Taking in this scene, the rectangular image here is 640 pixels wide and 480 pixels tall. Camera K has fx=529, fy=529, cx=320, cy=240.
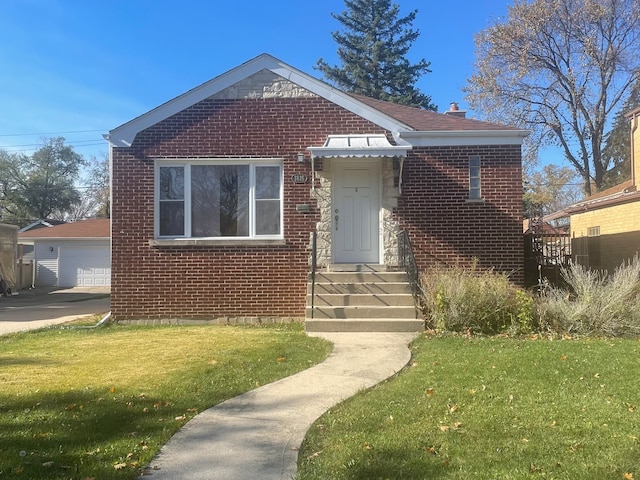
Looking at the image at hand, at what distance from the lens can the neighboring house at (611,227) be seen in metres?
15.0

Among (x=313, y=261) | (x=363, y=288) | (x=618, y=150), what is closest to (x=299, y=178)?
Answer: (x=313, y=261)

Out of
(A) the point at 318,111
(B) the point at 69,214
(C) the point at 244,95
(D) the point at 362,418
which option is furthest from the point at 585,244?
(B) the point at 69,214

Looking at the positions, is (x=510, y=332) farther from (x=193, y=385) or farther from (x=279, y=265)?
(x=193, y=385)

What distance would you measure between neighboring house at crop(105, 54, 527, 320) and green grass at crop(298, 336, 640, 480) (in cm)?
438

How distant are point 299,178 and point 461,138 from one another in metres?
3.36

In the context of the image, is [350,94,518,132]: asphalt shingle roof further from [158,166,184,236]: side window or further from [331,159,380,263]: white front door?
[158,166,184,236]: side window

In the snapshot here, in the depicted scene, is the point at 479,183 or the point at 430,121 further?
the point at 430,121

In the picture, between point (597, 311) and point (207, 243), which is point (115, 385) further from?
point (597, 311)

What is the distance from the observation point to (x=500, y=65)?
26.6 m

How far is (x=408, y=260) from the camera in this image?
33.1 feet

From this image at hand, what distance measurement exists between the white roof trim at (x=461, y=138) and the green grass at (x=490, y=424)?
529cm

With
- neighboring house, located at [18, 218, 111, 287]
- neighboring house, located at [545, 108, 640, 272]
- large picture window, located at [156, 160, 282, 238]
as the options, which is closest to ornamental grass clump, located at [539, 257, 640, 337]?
large picture window, located at [156, 160, 282, 238]

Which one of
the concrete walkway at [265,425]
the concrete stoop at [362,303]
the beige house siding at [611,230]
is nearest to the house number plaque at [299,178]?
the concrete stoop at [362,303]

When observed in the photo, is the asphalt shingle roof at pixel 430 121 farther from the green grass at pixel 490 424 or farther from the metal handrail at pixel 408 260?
the green grass at pixel 490 424
